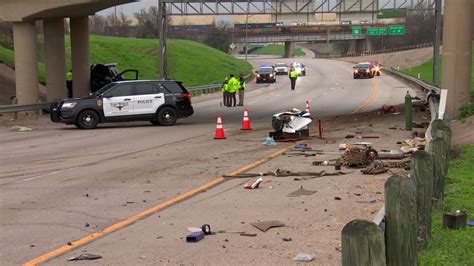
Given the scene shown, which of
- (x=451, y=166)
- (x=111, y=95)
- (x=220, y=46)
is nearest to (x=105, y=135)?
(x=111, y=95)

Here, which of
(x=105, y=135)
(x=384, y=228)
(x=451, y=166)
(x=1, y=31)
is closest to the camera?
(x=384, y=228)

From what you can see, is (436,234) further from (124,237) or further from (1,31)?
(1,31)

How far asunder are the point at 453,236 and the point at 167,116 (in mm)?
17648

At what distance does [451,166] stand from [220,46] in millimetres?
116560

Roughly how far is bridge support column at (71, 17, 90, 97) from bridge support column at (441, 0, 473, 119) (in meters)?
19.9

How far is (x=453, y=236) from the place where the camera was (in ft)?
22.0

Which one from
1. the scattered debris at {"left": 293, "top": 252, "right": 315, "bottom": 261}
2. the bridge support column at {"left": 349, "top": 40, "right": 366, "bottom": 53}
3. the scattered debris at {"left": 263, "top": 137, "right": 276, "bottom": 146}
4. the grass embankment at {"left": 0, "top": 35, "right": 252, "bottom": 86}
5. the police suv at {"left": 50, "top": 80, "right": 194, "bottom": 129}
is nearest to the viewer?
the scattered debris at {"left": 293, "top": 252, "right": 315, "bottom": 261}

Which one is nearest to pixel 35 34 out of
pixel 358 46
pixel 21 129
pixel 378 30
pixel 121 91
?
pixel 21 129

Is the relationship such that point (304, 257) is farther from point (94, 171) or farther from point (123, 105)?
point (123, 105)

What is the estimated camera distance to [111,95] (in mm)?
23031

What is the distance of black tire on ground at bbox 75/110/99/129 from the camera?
75.6 feet

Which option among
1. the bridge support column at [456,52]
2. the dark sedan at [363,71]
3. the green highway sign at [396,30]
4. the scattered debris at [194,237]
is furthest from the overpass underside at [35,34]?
the green highway sign at [396,30]

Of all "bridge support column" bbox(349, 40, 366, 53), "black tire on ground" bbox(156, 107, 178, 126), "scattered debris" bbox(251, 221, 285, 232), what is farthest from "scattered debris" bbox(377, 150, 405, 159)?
"bridge support column" bbox(349, 40, 366, 53)

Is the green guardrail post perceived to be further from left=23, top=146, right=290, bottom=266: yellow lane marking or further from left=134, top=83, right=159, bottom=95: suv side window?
left=134, top=83, right=159, bottom=95: suv side window
